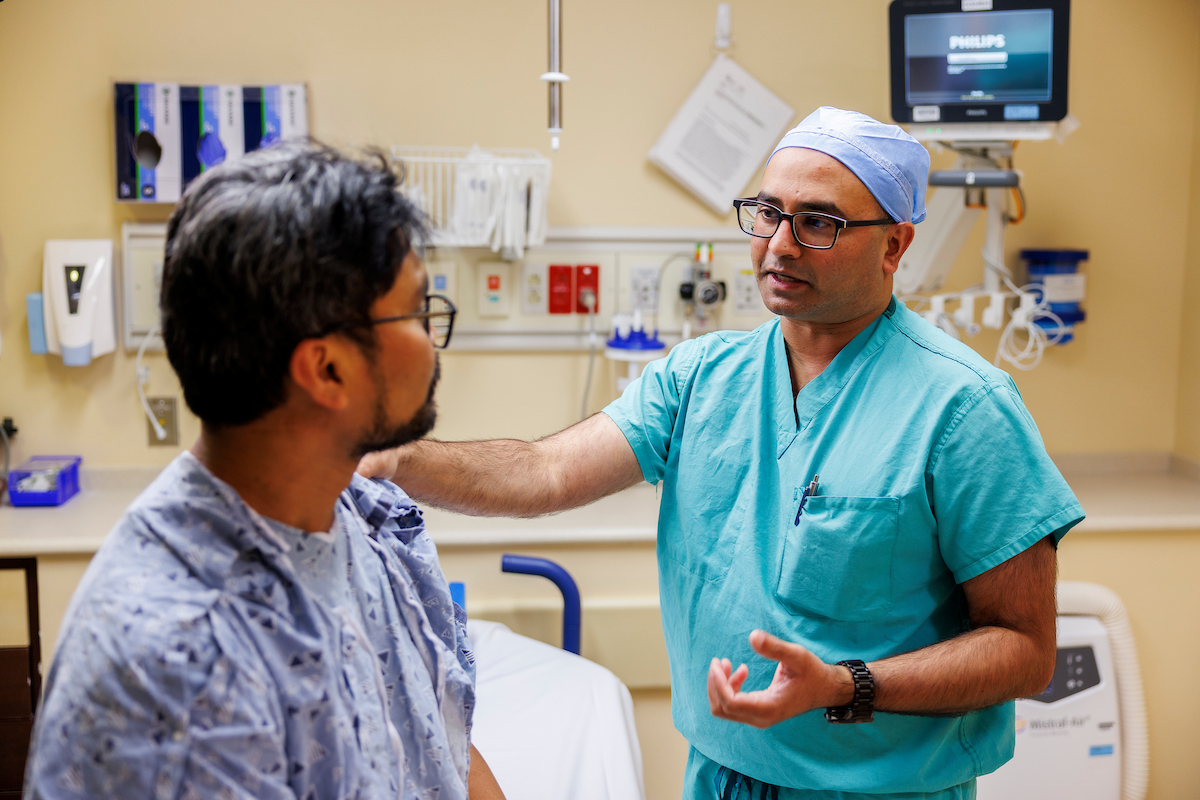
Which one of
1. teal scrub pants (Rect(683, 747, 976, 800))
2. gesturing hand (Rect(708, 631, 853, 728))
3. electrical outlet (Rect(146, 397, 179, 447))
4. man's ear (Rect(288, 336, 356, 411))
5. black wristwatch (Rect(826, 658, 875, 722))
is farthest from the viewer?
electrical outlet (Rect(146, 397, 179, 447))

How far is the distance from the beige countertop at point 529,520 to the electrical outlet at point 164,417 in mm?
86

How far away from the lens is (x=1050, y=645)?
1158mm

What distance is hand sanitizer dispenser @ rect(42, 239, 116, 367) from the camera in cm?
232

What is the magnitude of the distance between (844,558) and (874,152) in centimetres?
52

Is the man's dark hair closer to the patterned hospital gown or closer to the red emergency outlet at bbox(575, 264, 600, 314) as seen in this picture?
the patterned hospital gown

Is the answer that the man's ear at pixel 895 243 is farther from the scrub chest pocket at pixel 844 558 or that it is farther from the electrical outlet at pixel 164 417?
the electrical outlet at pixel 164 417

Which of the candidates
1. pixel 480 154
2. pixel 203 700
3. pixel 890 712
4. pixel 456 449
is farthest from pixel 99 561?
pixel 480 154

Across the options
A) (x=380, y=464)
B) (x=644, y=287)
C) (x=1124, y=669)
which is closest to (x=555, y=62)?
(x=380, y=464)

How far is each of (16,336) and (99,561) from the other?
6.57ft

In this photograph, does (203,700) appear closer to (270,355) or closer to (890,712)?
(270,355)

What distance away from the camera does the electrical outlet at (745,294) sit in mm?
2586

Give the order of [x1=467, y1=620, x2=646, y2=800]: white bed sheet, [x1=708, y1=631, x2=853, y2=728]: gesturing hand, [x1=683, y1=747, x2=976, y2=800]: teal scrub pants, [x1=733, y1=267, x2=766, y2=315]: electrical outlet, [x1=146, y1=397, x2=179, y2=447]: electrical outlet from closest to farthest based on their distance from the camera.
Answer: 1. [x1=708, y1=631, x2=853, y2=728]: gesturing hand
2. [x1=683, y1=747, x2=976, y2=800]: teal scrub pants
3. [x1=467, y1=620, x2=646, y2=800]: white bed sheet
4. [x1=146, y1=397, x2=179, y2=447]: electrical outlet
5. [x1=733, y1=267, x2=766, y2=315]: electrical outlet

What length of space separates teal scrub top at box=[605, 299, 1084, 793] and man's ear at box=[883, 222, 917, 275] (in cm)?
6

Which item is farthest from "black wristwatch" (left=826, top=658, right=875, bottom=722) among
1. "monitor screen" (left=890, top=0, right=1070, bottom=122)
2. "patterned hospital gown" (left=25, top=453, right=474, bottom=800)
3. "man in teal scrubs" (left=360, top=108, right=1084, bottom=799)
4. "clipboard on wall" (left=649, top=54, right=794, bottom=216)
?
"clipboard on wall" (left=649, top=54, right=794, bottom=216)
